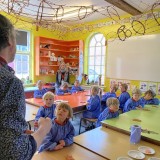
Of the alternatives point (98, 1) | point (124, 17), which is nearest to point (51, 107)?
point (98, 1)

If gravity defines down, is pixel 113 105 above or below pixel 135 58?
below

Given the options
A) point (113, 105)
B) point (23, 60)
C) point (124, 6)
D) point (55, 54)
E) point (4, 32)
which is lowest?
point (113, 105)

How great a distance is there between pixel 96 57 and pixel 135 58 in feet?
5.06

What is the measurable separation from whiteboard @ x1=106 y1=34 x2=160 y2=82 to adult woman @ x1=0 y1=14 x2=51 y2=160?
4327mm

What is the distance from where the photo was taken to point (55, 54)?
6477 millimetres

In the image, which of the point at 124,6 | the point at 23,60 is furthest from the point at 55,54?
the point at 124,6

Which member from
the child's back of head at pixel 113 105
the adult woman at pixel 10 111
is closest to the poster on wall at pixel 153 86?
the child's back of head at pixel 113 105

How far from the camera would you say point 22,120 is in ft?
2.22

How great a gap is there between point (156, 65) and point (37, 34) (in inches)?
154

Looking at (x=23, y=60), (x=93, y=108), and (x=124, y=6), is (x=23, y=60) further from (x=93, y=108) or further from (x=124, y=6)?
(x=124, y=6)

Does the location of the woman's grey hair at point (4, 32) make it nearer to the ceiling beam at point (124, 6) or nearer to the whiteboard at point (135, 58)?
the ceiling beam at point (124, 6)

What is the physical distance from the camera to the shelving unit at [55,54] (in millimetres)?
5863

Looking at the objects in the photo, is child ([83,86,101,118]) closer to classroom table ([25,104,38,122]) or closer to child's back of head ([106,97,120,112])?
child's back of head ([106,97,120,112])

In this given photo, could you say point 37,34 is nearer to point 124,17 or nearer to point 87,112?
point 124,17
